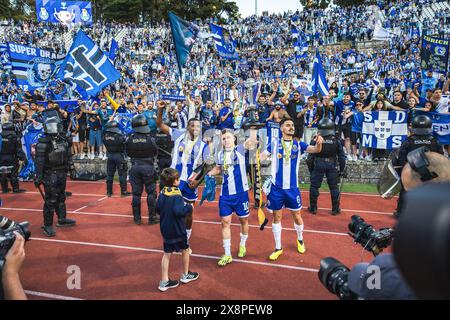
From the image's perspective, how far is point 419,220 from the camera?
0.90 m

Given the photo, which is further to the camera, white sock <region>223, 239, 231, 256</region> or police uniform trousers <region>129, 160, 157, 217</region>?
police uniform trousers <region>129, 160, 157, 217</region>

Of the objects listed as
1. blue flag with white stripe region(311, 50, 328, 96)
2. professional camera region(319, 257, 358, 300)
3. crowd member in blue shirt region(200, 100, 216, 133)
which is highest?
blue flag with white stripe region(311, 50, 328, 96)

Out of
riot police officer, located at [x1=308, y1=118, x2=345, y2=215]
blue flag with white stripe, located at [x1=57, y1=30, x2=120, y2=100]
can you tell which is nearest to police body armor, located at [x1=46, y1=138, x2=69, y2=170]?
blue flag with white stripe, located at [x1=57, y1=30, x2=120, y2=100]

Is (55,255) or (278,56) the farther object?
(278,56)

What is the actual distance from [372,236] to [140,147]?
19.1 ft

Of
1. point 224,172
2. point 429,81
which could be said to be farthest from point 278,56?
point 224,172

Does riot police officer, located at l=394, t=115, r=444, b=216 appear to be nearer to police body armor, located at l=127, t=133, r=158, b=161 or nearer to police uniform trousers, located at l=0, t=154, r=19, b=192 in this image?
police body armor, located at l=127, t=133, r=158, b=161

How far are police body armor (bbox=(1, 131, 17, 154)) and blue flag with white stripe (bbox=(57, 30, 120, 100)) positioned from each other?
261 centimetres

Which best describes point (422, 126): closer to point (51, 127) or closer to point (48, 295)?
point (48, 295)

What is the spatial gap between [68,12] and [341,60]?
30.3m

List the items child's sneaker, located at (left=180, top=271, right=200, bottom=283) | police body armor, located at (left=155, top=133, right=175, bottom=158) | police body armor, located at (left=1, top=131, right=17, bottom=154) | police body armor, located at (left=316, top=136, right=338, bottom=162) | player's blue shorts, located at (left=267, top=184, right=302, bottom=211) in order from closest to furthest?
1. child's sneaker, located at (left=180, top=271, right=200, bottom=283)
2. player's blue shorts, located at (left=267, top=184, right=302, bottom=211)
3. police body armor, located at (left=316, top=136, right=338, bottom=162)
4. police body armor, located at (left=155, top=133, right=175, bottom=158)
5. police body armor, located at (left=1, top=131, right=17, bottom=154)

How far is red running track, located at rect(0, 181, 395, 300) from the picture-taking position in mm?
4891
